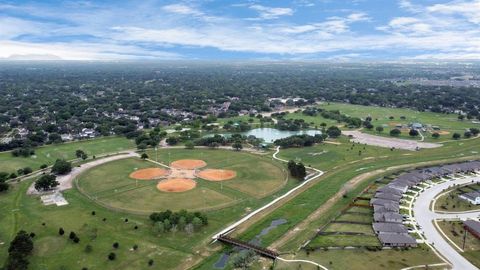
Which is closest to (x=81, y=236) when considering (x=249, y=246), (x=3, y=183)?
(x=249, y=246)

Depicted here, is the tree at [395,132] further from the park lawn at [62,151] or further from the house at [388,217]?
the park lawn at [62,151]

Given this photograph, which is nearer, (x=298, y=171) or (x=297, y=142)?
(x=298, y=171)

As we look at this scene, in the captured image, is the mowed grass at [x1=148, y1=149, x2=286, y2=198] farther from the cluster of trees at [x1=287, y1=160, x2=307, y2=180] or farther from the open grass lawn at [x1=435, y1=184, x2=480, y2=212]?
A: the open grass lawn at [x1=435, y1=184, x2=480, y2=212]

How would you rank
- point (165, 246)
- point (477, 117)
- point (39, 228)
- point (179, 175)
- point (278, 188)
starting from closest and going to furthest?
point (165, 246) → point (39, 228) → point (278, 188) → point (179, 175) → point (477, 117)

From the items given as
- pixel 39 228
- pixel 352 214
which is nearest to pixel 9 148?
pixel 39 228

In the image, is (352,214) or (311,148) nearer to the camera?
(352,214)

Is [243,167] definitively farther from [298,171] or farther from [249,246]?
[249,246]

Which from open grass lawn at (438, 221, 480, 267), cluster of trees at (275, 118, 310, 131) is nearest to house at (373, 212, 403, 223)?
open grass lawn at (438, 221, 480, 267)

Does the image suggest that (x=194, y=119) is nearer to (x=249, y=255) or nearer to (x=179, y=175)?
(x=179, y=175)
